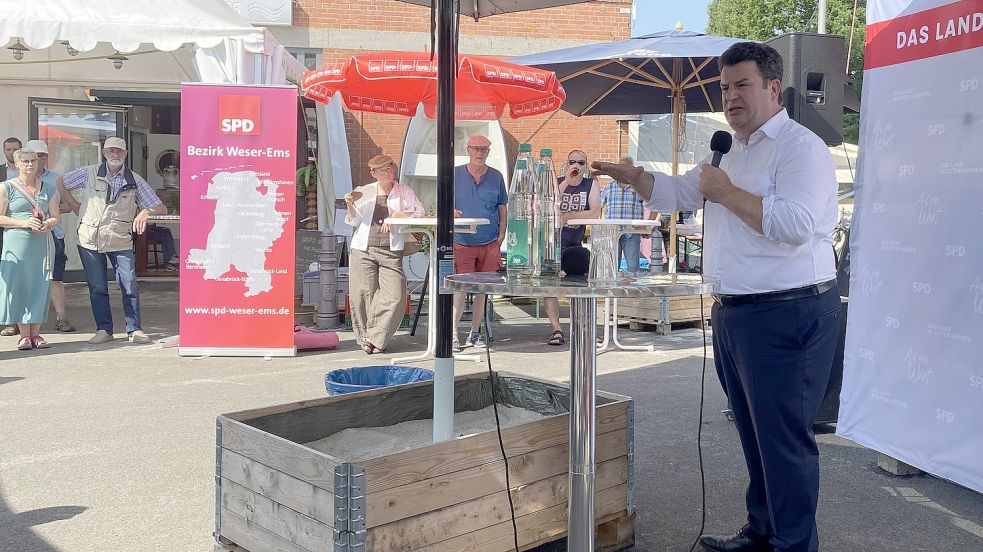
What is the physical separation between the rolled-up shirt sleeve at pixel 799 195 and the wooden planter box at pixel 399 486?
1048 millimetres

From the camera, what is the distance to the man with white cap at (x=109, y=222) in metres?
8.44

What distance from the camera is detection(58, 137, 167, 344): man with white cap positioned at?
844 centimetres

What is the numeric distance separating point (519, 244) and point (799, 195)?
977mm

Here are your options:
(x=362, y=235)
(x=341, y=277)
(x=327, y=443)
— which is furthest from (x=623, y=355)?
(x=327, y=443)

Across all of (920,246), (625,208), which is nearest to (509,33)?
(625,208)

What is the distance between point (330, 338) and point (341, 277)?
2030mm

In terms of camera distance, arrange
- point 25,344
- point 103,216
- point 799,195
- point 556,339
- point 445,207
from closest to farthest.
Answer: point 799,195 < point 445,207 < point 25,344 < point 103,216 < point 556,339

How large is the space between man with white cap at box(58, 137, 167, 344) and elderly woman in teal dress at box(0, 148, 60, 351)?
0.37 meters

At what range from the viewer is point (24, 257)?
823 centimetres

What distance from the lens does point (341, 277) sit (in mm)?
10367

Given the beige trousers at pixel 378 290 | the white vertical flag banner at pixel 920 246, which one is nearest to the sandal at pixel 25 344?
the beige trousers at pixel 378 290

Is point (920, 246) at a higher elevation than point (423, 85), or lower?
lower

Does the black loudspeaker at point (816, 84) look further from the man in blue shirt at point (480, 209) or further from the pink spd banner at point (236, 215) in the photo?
the pink spd banner at point (236, 215)

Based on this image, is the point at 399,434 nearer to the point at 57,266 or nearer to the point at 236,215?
the point at 236,215
